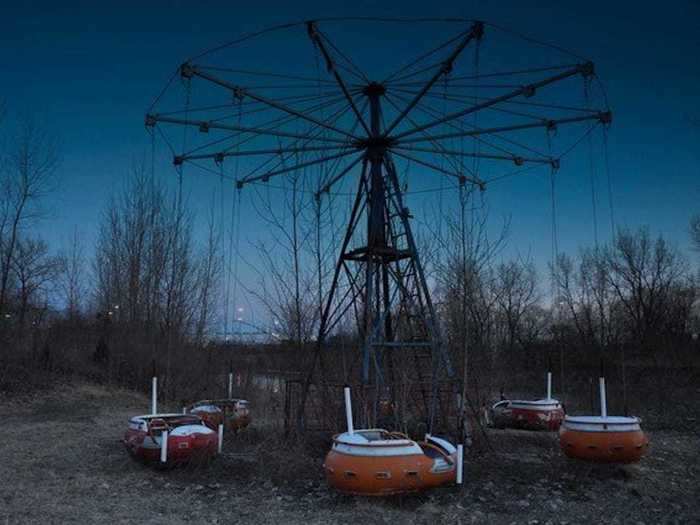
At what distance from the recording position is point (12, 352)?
2127 cm

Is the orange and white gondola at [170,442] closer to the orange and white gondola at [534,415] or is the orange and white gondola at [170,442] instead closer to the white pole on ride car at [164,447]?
the white pole on ride car at [164,447]

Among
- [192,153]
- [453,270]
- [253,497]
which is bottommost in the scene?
[253,497]

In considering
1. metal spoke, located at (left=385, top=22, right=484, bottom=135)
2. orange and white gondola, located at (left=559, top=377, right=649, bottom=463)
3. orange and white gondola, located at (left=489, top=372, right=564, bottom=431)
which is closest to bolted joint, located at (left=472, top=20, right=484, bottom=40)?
metal spoke, located at (left=385, top=22, right=484, bottom=135)

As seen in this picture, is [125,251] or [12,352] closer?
[12,352]

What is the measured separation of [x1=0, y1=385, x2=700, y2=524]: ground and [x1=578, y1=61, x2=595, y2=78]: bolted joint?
5.39 meters

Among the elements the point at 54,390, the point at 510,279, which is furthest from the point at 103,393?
the point at 510,279

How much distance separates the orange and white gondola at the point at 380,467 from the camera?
727 cm

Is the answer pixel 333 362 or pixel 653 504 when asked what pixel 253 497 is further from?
pixel 653 504

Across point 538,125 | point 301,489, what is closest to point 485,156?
point 538,125

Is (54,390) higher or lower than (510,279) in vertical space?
lower

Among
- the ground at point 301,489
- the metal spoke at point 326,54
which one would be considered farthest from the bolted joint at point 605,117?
the ground at point 301,489

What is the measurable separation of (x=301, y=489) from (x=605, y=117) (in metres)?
6.75

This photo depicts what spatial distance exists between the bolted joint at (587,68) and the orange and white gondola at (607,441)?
4.69 metres

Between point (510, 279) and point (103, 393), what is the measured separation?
25.4m
